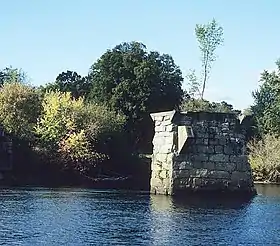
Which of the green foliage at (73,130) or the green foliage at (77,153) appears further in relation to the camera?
the green foliage at (73,130)

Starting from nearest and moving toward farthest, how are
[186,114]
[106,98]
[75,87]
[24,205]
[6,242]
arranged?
[6,242] → [24,205] → [186,114] → [106,98] → [75,87]

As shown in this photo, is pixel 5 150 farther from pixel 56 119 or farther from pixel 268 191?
pixel 268 191

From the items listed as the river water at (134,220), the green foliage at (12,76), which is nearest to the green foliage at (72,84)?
the green foliage at (12,76)

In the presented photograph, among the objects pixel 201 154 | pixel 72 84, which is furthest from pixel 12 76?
pixel 201 154

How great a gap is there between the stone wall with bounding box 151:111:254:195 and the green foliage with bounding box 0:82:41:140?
21.7m

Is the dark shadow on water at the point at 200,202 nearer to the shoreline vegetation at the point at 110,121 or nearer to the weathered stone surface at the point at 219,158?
the weathered stone surface at the point at 219,158

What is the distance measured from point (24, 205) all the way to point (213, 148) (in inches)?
476

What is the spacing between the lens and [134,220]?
26.9 metres

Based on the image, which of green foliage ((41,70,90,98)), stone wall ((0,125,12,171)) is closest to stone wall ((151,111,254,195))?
stone wall ((0,125,12,171))

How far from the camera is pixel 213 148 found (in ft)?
127

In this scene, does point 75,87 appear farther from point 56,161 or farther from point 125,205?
point 125,205

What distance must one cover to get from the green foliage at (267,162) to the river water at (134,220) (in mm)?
23995

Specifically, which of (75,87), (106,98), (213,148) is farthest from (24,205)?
(75,87)

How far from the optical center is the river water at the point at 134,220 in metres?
22.3
